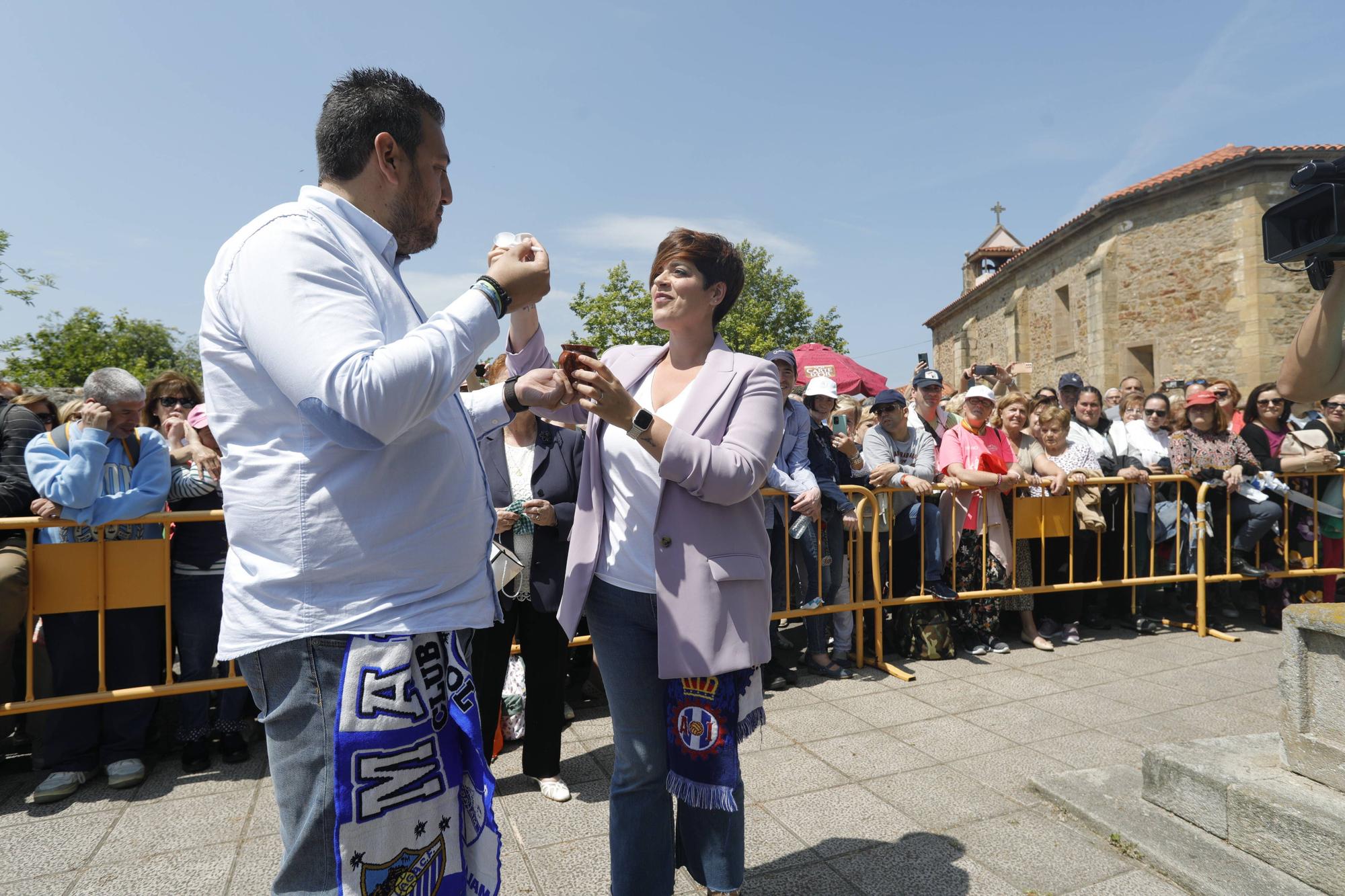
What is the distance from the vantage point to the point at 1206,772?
2.99 m

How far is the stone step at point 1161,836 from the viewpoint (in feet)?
8.79

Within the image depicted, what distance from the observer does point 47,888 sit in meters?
2.94

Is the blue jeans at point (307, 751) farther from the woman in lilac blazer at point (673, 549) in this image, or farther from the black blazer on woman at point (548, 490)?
the black blazer on woman at point (548, 490)

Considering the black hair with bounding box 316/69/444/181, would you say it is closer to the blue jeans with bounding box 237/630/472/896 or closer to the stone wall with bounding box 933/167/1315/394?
the blue jeans with bounding box 237/630/472/896

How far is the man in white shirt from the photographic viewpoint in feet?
4.55

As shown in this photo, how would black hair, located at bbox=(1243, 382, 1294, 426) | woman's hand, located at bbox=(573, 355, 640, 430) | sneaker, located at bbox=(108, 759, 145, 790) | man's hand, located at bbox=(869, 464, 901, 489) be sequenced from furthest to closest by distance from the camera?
black hair, located at bbox=(1243, 382, 1294, 426), man's hand, located at bbox=(869, 464, 901, 489), sneaker, located at bbox=(108, 759, 145, 790), woman's hand, located at bbox=(573, 355, 640, 430)

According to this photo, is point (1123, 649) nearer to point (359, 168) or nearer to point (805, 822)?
point (805, 822)

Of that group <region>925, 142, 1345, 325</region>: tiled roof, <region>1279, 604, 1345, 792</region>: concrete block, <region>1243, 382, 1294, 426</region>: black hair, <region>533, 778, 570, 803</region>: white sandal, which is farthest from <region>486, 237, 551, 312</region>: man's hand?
<region>925, 142, 1345, 325</region>: tiled roof

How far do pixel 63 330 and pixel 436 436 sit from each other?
45564 millimetres

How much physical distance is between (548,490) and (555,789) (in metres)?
1.46

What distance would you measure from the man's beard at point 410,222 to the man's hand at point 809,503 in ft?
12.9

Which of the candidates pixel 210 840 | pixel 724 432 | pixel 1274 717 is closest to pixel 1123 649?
pixel 1274 717

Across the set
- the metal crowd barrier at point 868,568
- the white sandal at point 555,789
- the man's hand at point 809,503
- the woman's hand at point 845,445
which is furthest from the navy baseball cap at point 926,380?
the white sandal at point 555,789

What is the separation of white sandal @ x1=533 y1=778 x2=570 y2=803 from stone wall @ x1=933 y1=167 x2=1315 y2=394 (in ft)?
70.5
